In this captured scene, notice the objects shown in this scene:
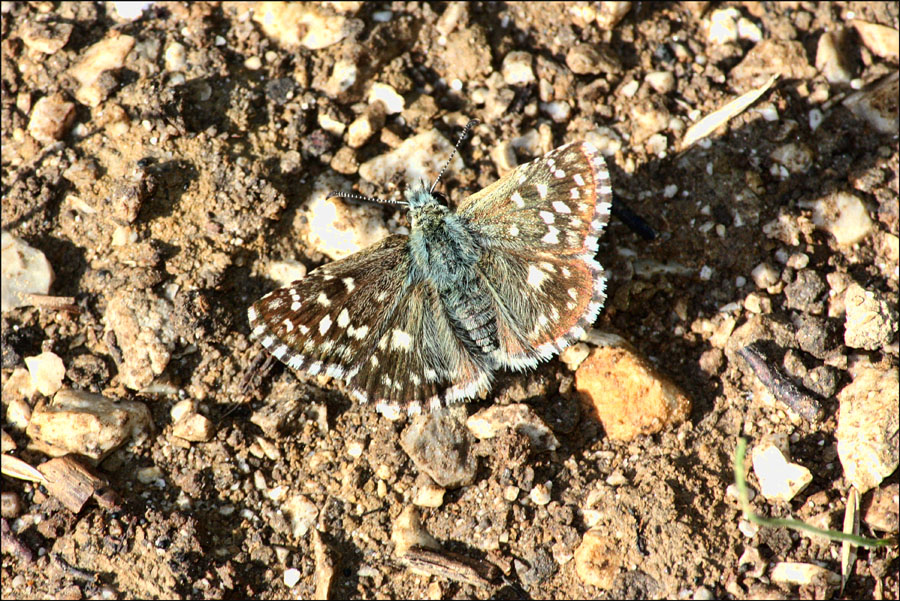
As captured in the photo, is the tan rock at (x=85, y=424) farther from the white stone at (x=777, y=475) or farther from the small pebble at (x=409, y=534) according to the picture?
the white stone at (x=777, y=475)

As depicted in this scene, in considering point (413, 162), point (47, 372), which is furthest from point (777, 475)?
point (47, 372)

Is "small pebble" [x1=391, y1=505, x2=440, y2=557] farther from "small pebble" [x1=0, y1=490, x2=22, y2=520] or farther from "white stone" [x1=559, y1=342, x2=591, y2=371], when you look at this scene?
"small pebble" [x1=0, y1=490, x2=22, y2=520]

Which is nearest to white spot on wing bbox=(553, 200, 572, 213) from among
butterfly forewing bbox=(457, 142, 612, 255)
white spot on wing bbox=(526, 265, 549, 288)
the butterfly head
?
butterfly forewing bbox=(457, 142, 612, 255)

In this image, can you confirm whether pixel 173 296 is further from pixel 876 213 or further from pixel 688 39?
pixel 876 213

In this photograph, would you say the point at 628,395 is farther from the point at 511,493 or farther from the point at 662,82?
the point at 662,82

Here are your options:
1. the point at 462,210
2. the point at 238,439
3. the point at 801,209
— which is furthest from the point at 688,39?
the point at 238,439

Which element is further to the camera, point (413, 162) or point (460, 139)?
point (413, 162)

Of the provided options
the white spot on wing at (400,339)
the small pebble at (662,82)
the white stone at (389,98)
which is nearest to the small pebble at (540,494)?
the white spot on wing at (400,339)
